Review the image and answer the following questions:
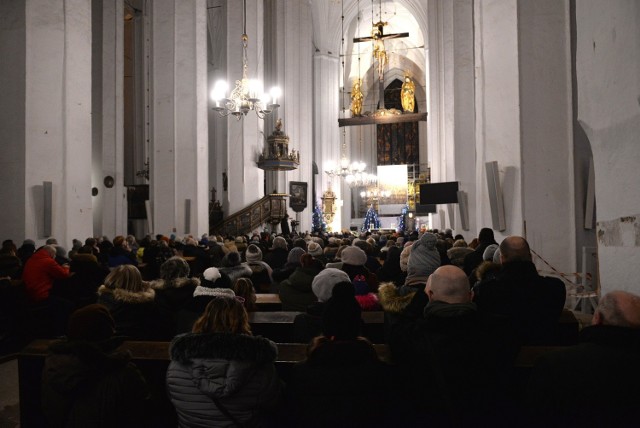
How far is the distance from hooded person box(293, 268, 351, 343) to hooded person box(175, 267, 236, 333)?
1.86 feet

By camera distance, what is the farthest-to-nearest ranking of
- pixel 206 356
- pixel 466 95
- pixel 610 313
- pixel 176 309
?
pixel 466 95 < pixel 176 309 < pixel 206 356 < pixel 610 313

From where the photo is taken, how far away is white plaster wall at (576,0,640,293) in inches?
114

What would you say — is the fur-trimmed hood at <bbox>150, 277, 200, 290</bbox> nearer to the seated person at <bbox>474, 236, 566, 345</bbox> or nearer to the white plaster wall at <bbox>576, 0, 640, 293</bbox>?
the seated person at <bbox>474, 236, 566, 345</bbox>

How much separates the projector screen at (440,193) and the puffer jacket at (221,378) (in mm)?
10071

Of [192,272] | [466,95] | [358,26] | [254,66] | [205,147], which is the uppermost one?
[358,26]

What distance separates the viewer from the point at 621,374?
5.74 feet

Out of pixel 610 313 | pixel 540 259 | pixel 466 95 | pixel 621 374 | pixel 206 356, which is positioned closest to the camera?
→ pixel 621 374

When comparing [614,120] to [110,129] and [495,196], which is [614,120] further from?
[110,129]

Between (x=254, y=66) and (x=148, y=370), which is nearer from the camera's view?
(x=148, y=370)

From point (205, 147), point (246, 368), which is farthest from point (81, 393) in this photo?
point (205, 147)

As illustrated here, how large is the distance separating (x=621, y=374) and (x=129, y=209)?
715 inches

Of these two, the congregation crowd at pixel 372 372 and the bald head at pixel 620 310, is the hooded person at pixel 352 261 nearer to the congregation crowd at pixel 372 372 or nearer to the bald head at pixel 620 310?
the congregation crowd at pixel 372 372

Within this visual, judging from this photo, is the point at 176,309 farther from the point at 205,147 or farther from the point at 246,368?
the point at 205,147

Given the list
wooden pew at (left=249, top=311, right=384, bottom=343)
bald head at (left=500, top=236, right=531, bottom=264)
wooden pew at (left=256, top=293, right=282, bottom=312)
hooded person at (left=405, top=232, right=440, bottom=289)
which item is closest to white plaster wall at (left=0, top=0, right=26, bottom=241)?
wooden pew at (left=256, top=293, right=282, bottom=312)
